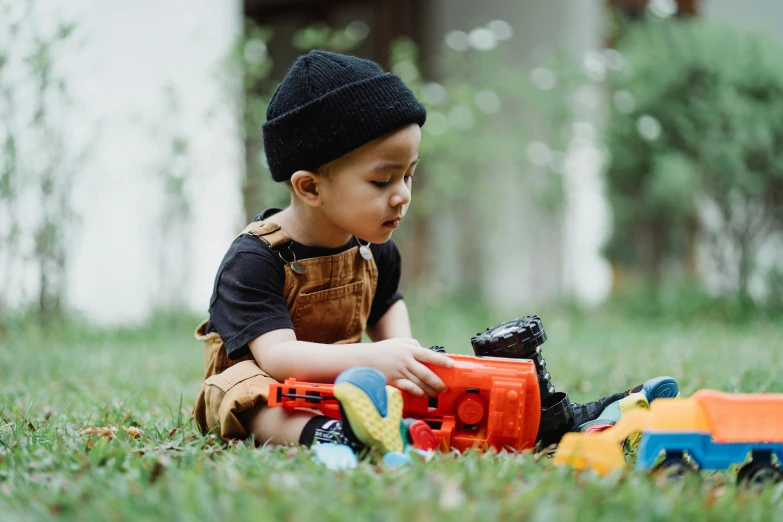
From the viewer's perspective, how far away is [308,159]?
6.42 ft

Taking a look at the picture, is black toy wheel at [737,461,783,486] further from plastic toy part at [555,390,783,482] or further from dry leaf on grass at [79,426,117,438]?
dry leaf on grass at [79,426,117,438]

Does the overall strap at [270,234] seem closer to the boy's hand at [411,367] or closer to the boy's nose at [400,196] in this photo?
the boy's nose at [400,196]

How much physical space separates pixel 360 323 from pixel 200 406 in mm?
468

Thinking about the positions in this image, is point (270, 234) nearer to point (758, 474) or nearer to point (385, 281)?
point (385, 281)

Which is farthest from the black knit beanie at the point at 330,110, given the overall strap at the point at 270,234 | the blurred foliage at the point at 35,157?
the blurred foliage at the point at 35,157

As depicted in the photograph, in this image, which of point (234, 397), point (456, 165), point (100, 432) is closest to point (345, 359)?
point (234, 397)

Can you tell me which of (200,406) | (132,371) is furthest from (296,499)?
(132,371)

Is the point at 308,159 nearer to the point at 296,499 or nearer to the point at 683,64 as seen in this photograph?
the point at 296,499

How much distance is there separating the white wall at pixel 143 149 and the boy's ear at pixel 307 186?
3411 mm

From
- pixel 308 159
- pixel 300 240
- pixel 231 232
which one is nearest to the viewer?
pixel 308 159

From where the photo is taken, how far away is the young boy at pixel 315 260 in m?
1.79

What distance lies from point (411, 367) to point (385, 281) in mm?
611

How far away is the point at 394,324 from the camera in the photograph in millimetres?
2326

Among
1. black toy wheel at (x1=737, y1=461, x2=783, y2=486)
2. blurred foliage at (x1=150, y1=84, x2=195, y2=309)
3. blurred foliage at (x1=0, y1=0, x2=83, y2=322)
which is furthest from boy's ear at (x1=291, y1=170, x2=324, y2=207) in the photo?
blurred foliage at (x1=150, y1=84, x2=195, y2=309)
